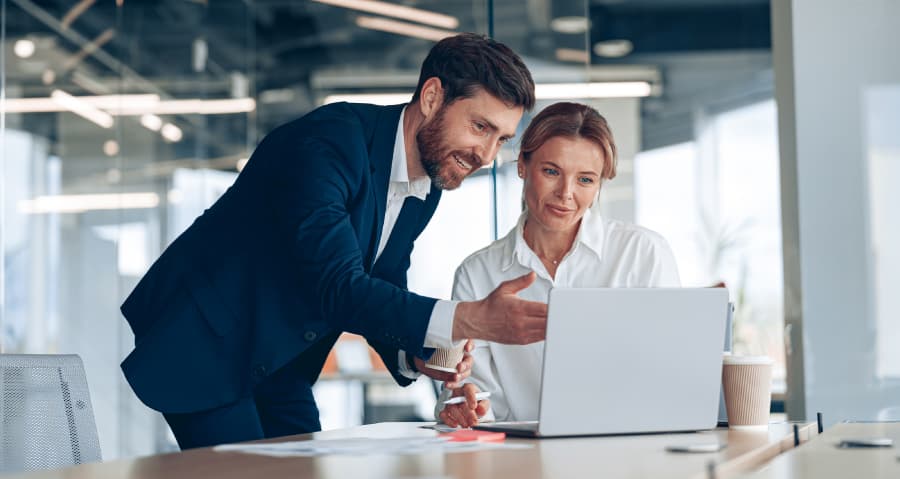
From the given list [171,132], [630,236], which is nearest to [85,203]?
[171,132]

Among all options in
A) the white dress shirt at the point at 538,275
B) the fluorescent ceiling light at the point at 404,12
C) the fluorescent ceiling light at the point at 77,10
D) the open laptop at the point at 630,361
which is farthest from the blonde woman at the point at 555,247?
the fluorescent ceiling light at the point at 77,10

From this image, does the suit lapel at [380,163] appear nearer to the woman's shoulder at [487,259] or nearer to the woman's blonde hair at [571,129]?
the woman's shoulder at [487,259]

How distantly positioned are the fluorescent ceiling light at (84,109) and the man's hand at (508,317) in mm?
4588

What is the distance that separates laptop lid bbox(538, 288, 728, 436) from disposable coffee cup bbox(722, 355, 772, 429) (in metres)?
0.19

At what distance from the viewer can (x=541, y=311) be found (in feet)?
5.90

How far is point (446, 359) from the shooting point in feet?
7.10

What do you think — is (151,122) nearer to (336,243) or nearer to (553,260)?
(553,260)

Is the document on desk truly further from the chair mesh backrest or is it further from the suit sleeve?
the chair mesh backrest

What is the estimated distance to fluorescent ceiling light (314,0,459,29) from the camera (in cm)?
586

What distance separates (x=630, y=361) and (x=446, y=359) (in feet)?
1.42

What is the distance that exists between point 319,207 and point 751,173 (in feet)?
19.9

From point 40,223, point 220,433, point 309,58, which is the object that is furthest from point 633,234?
point 309,58

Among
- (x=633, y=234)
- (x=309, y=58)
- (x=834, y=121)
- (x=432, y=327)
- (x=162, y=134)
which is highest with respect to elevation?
(x=309, y=58)

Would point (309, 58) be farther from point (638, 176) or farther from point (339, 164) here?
point (339, 164)
